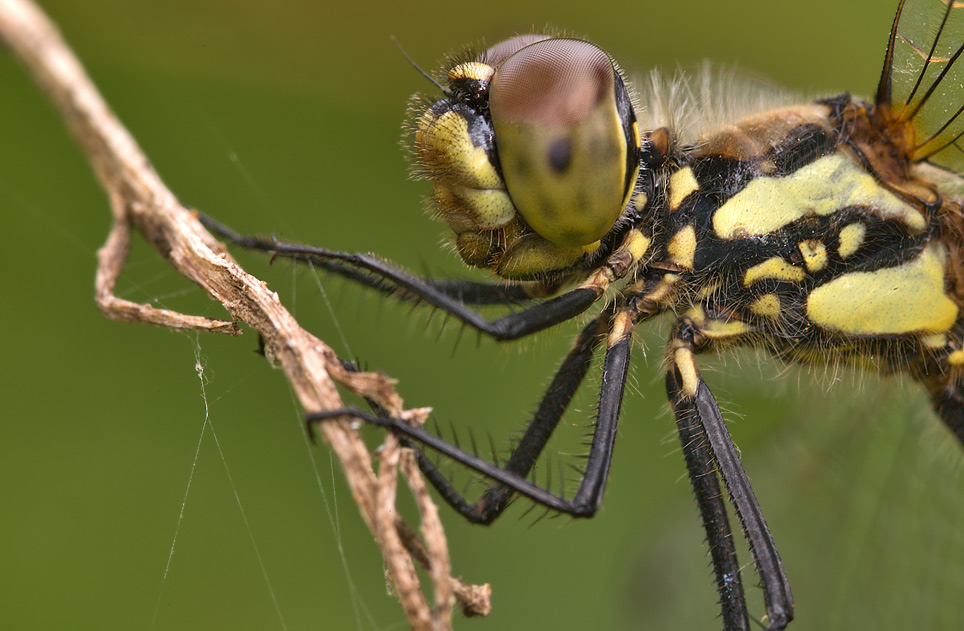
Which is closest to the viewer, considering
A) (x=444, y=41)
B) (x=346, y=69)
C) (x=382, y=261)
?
(x=382, y=261)

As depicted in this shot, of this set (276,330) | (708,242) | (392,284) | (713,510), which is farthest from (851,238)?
(276,330)

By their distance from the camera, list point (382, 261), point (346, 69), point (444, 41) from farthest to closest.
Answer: point (444, 41) < point (346, 69) < point (382, 261)

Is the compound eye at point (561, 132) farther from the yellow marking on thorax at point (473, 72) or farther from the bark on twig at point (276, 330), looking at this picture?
the bark on twig at point (276, 330)

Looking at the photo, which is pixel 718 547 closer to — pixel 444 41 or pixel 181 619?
pixel 181 619

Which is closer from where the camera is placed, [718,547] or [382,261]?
[382,261]

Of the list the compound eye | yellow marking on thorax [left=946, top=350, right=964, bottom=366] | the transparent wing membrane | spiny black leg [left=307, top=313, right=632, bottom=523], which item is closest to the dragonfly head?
the compound eye

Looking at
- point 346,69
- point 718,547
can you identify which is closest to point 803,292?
point 718,547

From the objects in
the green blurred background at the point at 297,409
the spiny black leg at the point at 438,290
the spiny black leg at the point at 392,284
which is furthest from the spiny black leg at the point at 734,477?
the spiny black leg at the point at 392,284

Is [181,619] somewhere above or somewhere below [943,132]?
below
